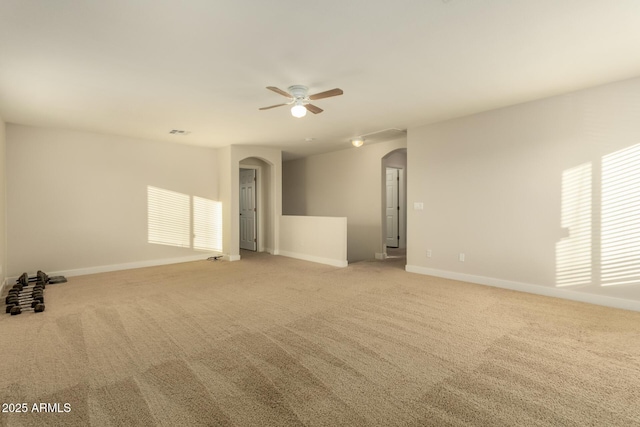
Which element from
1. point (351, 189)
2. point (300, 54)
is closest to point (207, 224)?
point (351, 189)

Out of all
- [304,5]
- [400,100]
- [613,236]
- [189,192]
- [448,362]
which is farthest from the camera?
[189,192]

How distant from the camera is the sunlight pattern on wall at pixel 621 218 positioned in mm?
3428

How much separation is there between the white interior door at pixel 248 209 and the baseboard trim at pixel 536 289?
14.4ft

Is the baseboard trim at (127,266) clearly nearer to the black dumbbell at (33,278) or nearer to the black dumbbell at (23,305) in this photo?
the black dumbbell at (33,278)

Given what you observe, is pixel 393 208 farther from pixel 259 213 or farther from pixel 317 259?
pixel 259 213

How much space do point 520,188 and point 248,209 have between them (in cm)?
624

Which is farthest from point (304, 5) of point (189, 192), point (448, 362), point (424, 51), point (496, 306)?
A: point (189, 192)

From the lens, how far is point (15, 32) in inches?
92.8

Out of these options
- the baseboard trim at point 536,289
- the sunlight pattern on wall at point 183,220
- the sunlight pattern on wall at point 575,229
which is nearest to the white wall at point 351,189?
the baseboard trim at point 536,289

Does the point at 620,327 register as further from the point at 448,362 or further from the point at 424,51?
the point at 424,51

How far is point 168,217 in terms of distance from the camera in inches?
254

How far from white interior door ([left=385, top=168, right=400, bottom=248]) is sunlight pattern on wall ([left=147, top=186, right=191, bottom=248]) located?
5.12m

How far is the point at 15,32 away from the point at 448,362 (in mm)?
4076

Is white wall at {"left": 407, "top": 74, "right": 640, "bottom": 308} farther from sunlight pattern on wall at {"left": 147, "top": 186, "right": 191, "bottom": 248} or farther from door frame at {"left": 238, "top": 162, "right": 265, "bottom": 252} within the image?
sunlight pattern on wall at {"left": 147, "top": 186, "right": 191, "bottom": 248}
